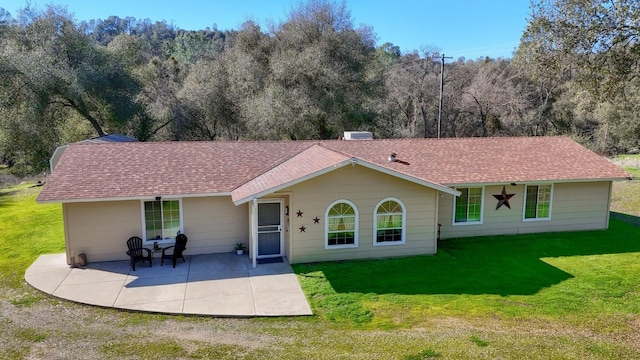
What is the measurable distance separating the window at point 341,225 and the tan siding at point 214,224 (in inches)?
113

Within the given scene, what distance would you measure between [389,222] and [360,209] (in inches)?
42.7

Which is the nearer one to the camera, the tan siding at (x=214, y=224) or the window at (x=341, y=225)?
the window at (x=341, y=225)

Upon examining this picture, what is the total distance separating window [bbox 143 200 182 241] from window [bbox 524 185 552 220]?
1257cm

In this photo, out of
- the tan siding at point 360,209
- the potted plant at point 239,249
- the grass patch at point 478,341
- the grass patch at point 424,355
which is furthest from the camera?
the potted plant at point 239,249

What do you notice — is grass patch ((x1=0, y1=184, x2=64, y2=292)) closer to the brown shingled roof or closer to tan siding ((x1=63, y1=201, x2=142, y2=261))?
tan siding ((x1=63, y1=201, x2=142, y2=261))

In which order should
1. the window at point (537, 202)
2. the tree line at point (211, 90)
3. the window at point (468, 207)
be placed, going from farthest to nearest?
1. the tree line at point (211, 90)
2. the window at point (537, 202)
3. the window at point (468, 207)

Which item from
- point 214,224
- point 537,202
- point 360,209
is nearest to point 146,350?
point 214,224

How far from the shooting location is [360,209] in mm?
13102

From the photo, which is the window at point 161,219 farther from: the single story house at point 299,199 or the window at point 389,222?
the window at point 389,222

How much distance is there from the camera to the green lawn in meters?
8.16

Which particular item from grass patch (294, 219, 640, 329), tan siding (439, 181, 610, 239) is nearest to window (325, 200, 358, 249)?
grass patch (294, 219, 640, 329)

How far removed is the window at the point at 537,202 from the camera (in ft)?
52.5

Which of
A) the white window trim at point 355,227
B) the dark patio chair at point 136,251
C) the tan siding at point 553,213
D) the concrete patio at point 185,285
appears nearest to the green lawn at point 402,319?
the concrete patio at point 185,285

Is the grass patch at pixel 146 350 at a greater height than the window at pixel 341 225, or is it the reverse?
the window at pixel 341 225
